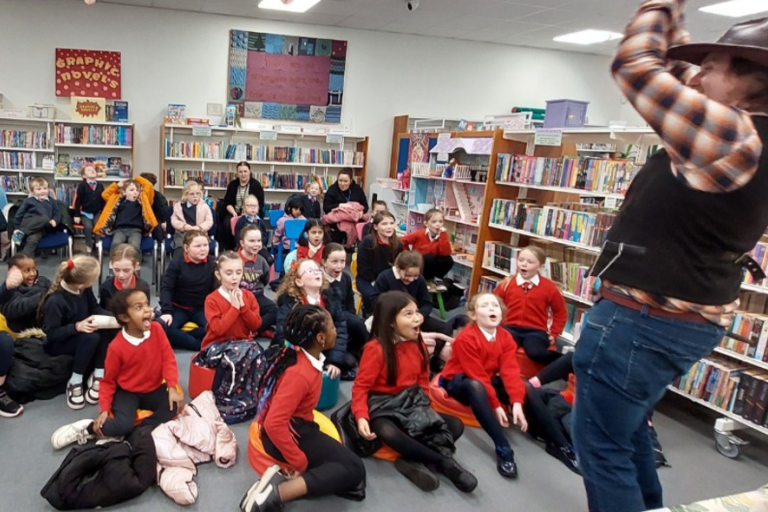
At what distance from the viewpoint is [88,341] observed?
3.00m

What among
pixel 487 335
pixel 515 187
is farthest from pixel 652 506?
pixel 515 187

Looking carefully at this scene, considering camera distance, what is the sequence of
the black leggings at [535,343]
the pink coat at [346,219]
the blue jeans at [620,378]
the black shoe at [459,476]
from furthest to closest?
1. the pink coat at [346,219]
2. the black leggings at [535,343]
3. the black shoe at [459,476]
4. the blue jeans at [620,378]

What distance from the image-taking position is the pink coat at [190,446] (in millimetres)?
2268

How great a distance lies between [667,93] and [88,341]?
302 centimetres

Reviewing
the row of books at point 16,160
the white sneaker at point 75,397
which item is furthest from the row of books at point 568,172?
the row of books at point 16,160

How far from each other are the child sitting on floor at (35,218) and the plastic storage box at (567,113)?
487cm

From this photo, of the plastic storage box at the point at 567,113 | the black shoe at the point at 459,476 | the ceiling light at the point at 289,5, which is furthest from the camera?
the ceiling light at the point at 289,5

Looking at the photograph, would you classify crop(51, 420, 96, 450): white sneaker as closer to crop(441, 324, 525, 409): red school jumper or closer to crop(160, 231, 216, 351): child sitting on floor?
crop(160, 231, 216, 351): child sitting on floor

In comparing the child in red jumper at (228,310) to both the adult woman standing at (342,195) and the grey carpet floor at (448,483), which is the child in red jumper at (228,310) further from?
the adult woman standing at (342,195)

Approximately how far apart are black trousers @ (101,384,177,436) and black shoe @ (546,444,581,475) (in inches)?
76.0

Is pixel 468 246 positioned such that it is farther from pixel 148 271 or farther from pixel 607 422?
pixel 607 422

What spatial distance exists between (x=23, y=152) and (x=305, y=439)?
646 centimetres

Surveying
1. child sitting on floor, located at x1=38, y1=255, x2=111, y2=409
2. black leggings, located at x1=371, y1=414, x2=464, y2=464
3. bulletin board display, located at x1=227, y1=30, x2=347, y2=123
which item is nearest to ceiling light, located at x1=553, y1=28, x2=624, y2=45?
bulletin board display, located at x1=227, y1=30, x2=347, y2=123

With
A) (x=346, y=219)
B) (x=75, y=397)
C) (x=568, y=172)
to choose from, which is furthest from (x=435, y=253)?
(x=75, y=397)
